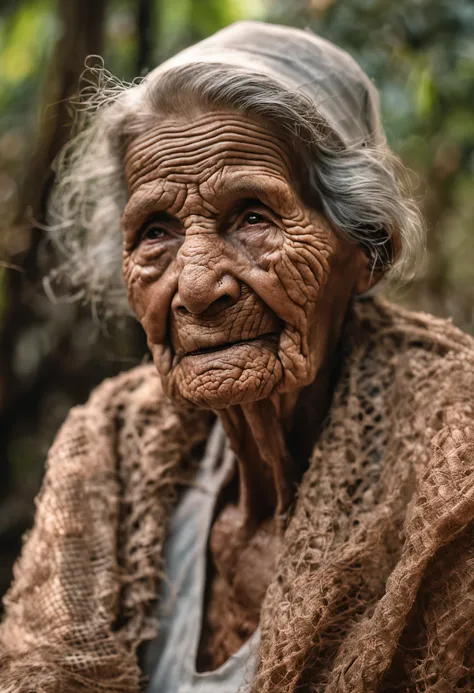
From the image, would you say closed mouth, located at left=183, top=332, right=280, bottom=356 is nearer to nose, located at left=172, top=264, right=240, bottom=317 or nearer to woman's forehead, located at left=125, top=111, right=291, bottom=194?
nose, located at left=172, top=264, right=240, bottom=317

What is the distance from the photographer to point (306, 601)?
142 cm

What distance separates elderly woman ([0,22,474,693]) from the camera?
1.40 metres

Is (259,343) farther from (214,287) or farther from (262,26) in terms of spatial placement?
(262,26)

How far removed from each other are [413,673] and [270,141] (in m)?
0.93

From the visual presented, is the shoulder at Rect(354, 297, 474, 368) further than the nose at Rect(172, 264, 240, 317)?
Yes

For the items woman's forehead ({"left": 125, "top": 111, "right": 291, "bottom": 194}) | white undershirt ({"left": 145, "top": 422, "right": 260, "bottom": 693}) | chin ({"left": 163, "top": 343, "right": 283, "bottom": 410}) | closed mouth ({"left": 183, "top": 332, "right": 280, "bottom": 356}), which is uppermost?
woman's forehead ({"left": 125, "top": 111, "right": 291, "bottom": 194})

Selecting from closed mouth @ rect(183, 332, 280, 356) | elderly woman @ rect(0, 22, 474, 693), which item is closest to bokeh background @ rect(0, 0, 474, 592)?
elderly woman @ rect(0, 22, 474, 693)

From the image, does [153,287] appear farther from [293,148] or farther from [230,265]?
[293,148]

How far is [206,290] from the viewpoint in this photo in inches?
55.7

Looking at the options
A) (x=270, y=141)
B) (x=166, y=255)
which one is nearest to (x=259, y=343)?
(x=166, y=255)

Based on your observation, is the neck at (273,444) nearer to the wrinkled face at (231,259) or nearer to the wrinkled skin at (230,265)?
the wrinkled skin at (230,265)

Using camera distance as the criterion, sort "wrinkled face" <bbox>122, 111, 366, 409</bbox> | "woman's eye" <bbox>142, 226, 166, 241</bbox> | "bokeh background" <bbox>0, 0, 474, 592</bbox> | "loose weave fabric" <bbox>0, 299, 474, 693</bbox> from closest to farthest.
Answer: "loose weave fabric" <bbox>0, 299, 474, 693</bbox> < "wrinkled face" <bbox>122, 111, 366, 409</bbox> < "woman's eye" <bbox>142, 226, 166, 241</bbox> < "bokeh background" <bbox>0, 0, 474, 592</bbox>

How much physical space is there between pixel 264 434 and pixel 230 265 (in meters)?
0.37

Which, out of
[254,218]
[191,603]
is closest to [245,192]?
[254,218]
